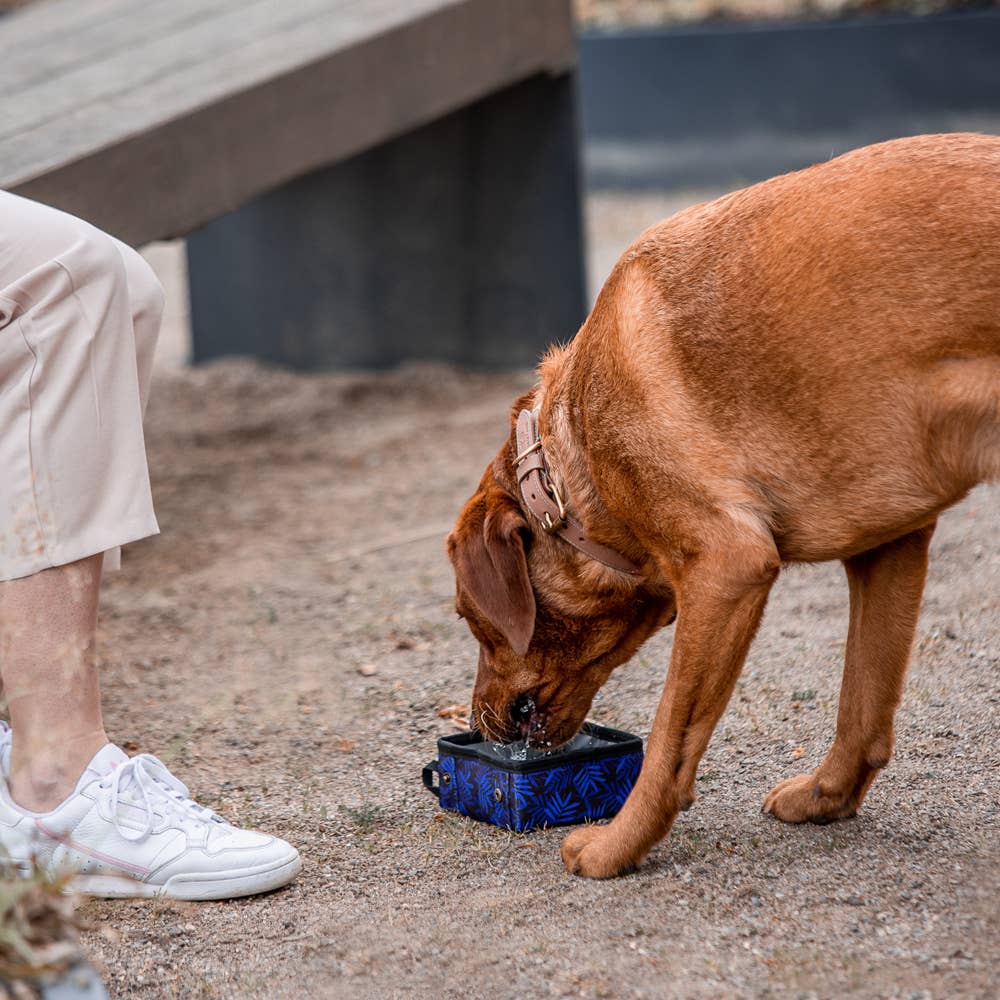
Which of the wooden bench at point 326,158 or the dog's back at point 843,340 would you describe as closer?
the dog's back at point 843,340

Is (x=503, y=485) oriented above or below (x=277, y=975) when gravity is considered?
above

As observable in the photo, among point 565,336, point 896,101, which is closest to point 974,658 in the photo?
point 565,336

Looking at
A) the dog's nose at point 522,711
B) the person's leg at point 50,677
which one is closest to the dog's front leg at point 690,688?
the dog's nose at point 522,711

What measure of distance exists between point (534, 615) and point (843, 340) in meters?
0.84

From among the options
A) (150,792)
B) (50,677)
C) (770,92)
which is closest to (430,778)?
(150,792)

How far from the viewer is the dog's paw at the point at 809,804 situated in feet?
9.09

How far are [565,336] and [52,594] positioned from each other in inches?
201

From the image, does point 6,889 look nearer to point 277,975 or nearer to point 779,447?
point 277,975

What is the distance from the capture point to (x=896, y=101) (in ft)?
36.6

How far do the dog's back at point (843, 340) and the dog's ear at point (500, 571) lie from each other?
1.43 feet

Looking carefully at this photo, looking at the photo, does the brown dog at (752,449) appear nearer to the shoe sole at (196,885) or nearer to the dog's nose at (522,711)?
the dog's nose at (522,711)

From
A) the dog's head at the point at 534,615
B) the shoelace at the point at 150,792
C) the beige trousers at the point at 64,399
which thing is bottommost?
the shoelace at the point at 150,792

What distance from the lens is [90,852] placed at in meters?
2.58

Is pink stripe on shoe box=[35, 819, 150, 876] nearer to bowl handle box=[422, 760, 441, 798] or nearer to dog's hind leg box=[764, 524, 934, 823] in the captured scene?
bowl handle box=[422, 760, 441, 798]
